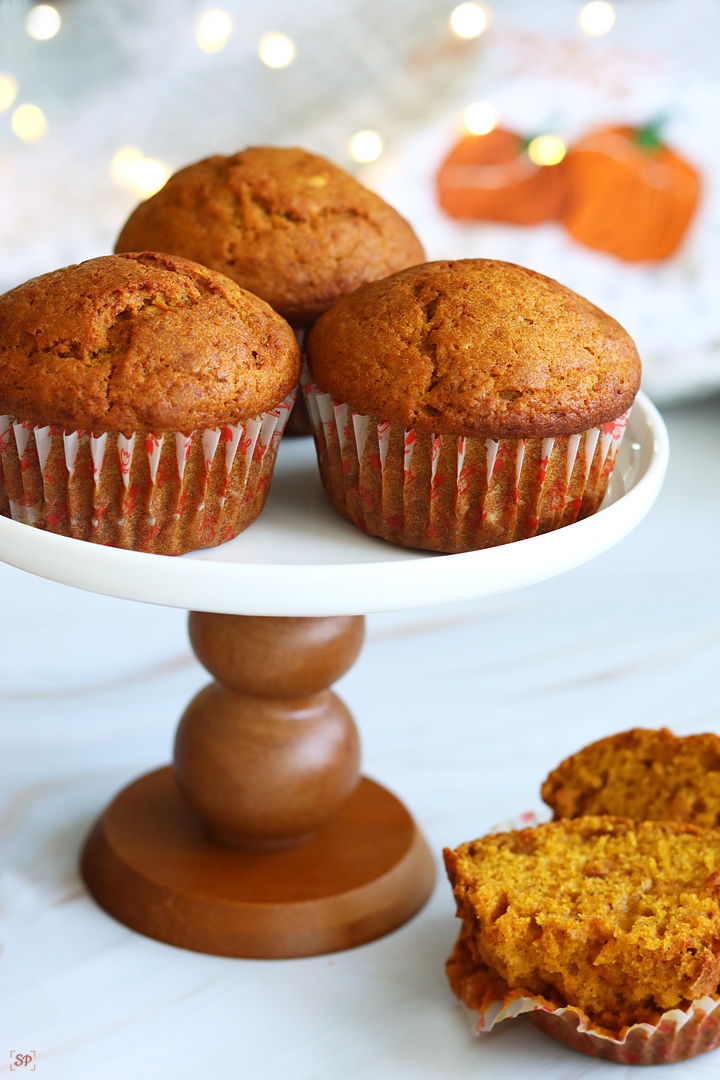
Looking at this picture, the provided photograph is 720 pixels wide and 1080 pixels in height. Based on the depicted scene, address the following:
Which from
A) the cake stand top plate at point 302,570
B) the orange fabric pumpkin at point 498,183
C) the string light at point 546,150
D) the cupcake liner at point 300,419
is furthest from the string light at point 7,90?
the cake stand top plate at point 302,570

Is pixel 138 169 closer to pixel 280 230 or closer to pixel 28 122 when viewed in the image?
pixel 28 122

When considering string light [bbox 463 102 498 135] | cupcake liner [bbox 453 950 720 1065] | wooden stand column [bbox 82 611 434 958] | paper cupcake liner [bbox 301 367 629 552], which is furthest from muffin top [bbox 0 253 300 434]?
string light [bbox 463 102 498 135]

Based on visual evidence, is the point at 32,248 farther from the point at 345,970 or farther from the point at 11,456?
the point at 345,970

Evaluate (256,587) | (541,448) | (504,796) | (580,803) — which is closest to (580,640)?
(504,796)

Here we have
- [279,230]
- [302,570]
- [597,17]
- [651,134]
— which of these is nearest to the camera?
[302,570]

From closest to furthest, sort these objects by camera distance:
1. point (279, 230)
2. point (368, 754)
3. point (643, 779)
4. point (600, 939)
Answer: point (600, 939) < point (279, 230) < point (643, 779) < point (368, 754)

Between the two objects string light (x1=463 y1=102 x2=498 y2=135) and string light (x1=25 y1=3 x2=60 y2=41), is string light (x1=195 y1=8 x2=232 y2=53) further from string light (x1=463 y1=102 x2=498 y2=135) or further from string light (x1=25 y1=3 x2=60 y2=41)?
string light (x1=463 y1=102 x2=498 y2=135)

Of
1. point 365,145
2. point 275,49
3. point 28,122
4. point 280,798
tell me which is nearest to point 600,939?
point 280,798
